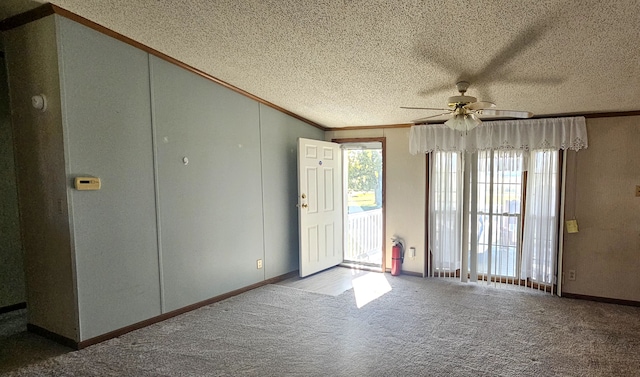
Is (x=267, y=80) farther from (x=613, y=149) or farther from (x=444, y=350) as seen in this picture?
(x=613, y=149)

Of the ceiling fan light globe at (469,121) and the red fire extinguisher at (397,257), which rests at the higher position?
the ceiling fan light globe at (469,121)

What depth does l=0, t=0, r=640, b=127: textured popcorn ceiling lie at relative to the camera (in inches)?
85.0

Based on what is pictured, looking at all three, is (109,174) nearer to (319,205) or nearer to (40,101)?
(40,101)

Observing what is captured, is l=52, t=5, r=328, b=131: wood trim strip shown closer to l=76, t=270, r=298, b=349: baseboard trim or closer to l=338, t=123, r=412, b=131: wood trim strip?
l=338, t=123, r=412, b=131: wood trim strip

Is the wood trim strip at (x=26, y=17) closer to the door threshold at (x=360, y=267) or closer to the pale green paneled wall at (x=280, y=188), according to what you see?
the pale green paneled wall at (x=280, y=188)

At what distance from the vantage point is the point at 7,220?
358cm

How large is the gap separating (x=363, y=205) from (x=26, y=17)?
5.22 meters

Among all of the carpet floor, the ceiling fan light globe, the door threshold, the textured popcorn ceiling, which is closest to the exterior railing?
the door threshold

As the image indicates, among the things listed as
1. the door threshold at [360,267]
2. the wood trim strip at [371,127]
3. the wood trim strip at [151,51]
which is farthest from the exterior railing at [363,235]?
the wood trim strip at [151,51]

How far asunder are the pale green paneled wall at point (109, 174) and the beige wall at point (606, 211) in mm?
4488

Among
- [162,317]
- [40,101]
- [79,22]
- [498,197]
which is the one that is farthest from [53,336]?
[498,197]

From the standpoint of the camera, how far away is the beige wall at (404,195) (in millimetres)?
4848

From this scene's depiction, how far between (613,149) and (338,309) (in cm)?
343

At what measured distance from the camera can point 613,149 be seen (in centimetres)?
381
